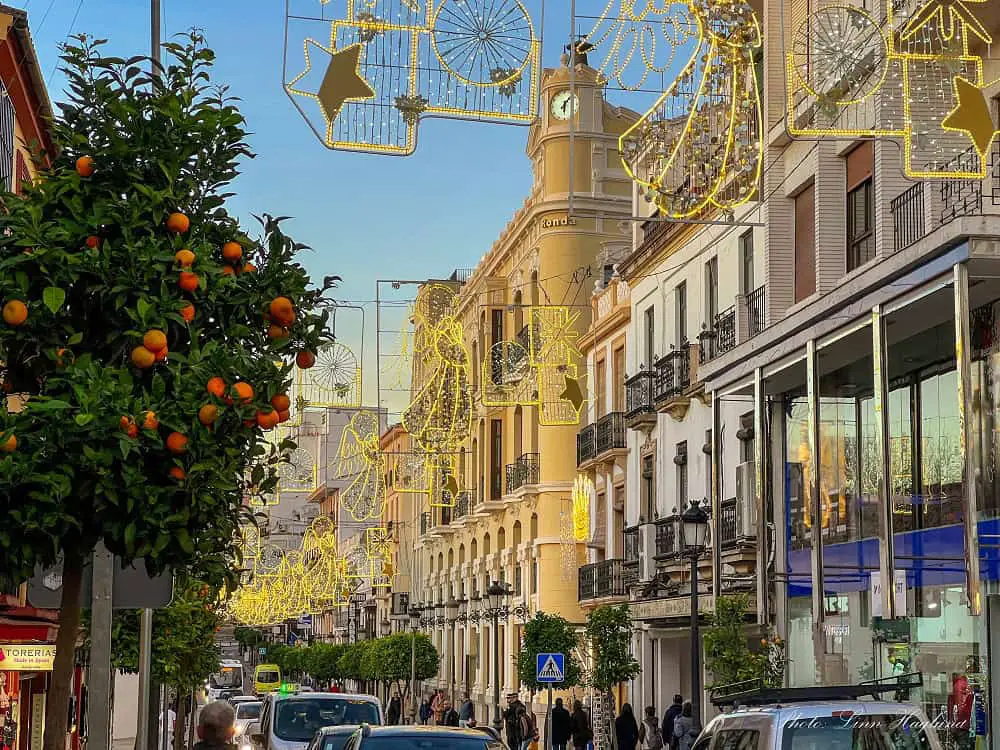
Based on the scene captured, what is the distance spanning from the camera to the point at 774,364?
2373 centimetres

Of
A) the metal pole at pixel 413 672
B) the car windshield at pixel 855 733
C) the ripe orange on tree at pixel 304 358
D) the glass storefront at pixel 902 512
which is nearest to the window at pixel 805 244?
the glass storefront at pixel 902 512

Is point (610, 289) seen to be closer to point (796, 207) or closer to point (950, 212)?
point (796, 207)

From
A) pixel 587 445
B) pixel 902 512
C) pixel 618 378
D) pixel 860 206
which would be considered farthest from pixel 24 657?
pixel 587 445

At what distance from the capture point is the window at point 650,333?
127ft

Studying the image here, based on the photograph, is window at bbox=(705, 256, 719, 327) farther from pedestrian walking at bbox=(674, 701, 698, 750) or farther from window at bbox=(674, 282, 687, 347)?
pedestrian walking at bbox=(674, 701, 698, 750)

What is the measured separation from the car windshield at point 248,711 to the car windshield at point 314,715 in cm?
3059

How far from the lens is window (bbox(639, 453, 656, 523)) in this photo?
126 feet

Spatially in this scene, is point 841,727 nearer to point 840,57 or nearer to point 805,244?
point 840,57

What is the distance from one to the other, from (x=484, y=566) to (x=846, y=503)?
4140 cm

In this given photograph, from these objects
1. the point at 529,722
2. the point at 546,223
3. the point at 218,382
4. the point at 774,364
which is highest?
the point at 546,223

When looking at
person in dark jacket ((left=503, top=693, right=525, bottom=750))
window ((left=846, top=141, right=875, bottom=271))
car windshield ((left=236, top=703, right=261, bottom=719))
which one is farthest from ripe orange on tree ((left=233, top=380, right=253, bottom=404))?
car windshield ((left=236, top=703, right=261, bottom=719))

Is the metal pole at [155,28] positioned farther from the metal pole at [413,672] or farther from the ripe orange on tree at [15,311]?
the metal pole at [413,672]

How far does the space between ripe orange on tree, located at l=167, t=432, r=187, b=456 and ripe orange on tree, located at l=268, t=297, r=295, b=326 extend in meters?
1.15

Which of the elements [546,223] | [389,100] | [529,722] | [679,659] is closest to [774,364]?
[389,100]
